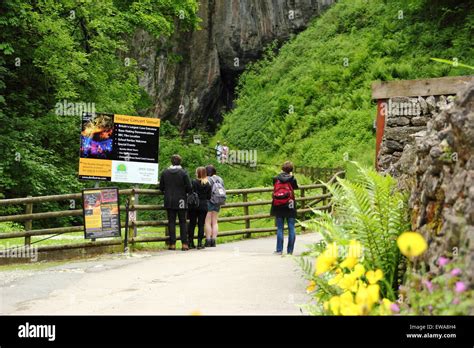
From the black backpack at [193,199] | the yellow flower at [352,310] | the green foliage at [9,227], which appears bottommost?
the green foliage at [9,227]

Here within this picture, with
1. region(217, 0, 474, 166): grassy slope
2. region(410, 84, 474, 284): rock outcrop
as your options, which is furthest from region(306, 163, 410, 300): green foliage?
region(217, 0, 474, 166): grassy slope

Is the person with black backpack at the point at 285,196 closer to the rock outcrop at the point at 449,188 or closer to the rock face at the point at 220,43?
the rock outcrop at the point at 449,188

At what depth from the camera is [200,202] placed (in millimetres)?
15156

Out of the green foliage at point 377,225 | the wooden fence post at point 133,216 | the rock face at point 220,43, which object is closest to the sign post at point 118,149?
the wooden fence post at point 133,216

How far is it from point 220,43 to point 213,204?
112ft

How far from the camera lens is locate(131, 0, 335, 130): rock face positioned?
45.8 meters

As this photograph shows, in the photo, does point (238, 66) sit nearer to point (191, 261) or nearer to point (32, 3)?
point (32, 3)

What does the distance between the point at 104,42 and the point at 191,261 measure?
10968 mm

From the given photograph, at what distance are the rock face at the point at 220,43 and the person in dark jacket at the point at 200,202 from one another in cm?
2971

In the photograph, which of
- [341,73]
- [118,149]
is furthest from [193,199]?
[341,73]

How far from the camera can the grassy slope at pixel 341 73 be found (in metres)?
30.8

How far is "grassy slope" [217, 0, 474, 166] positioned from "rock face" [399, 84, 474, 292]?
20.6m

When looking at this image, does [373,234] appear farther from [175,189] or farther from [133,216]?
[133,216]
